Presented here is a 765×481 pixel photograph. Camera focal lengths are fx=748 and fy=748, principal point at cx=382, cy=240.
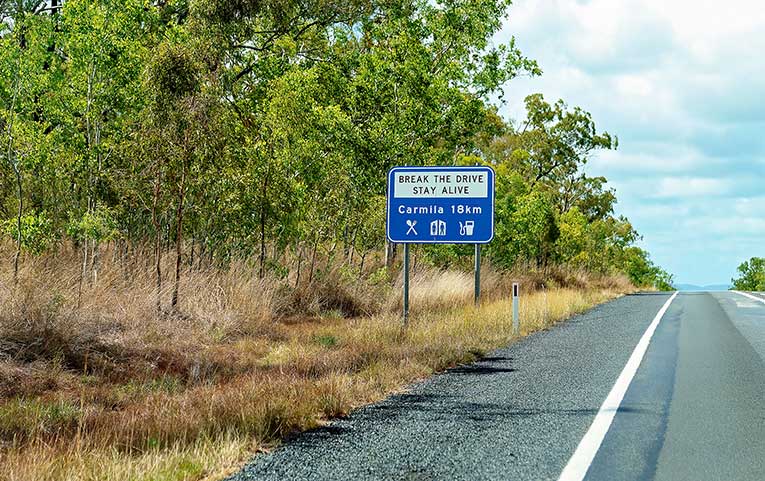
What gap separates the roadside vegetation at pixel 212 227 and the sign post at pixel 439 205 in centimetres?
172

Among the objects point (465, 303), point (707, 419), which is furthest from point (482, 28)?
point (707, 419)

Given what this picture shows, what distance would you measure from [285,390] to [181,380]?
290cm

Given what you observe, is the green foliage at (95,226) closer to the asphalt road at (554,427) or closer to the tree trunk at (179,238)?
the tree trunk at (179,238)

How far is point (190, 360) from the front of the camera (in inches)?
429

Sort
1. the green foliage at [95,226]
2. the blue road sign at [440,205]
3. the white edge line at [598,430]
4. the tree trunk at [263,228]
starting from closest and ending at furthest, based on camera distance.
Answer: the white edge line at [598,430] → the green foliage at [95,226] → the blue road sign at [440,205] → the tree trunk at [263,228]

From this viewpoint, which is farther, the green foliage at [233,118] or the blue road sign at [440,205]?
the blue road sign at [440,205]

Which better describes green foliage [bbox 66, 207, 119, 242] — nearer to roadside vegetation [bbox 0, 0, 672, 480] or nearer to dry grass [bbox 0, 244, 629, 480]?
roadside vegetation [bbox 0, 0, 672, 480]

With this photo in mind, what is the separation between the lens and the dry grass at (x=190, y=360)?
5781 millimetres

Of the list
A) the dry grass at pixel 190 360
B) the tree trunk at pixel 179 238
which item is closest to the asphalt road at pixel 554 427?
the dry grass at pixel 190 360

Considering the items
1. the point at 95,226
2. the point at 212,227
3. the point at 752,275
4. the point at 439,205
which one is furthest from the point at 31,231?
the point at 752,275

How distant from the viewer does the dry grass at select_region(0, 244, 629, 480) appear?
5781 millimetres

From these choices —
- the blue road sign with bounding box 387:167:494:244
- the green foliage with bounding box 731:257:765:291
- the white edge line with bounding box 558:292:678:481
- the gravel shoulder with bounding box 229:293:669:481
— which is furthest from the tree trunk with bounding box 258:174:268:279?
the green foliage with bounding box 731:257:765:291

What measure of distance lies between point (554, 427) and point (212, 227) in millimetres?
12069

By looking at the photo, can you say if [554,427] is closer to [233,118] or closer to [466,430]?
[466,430]
